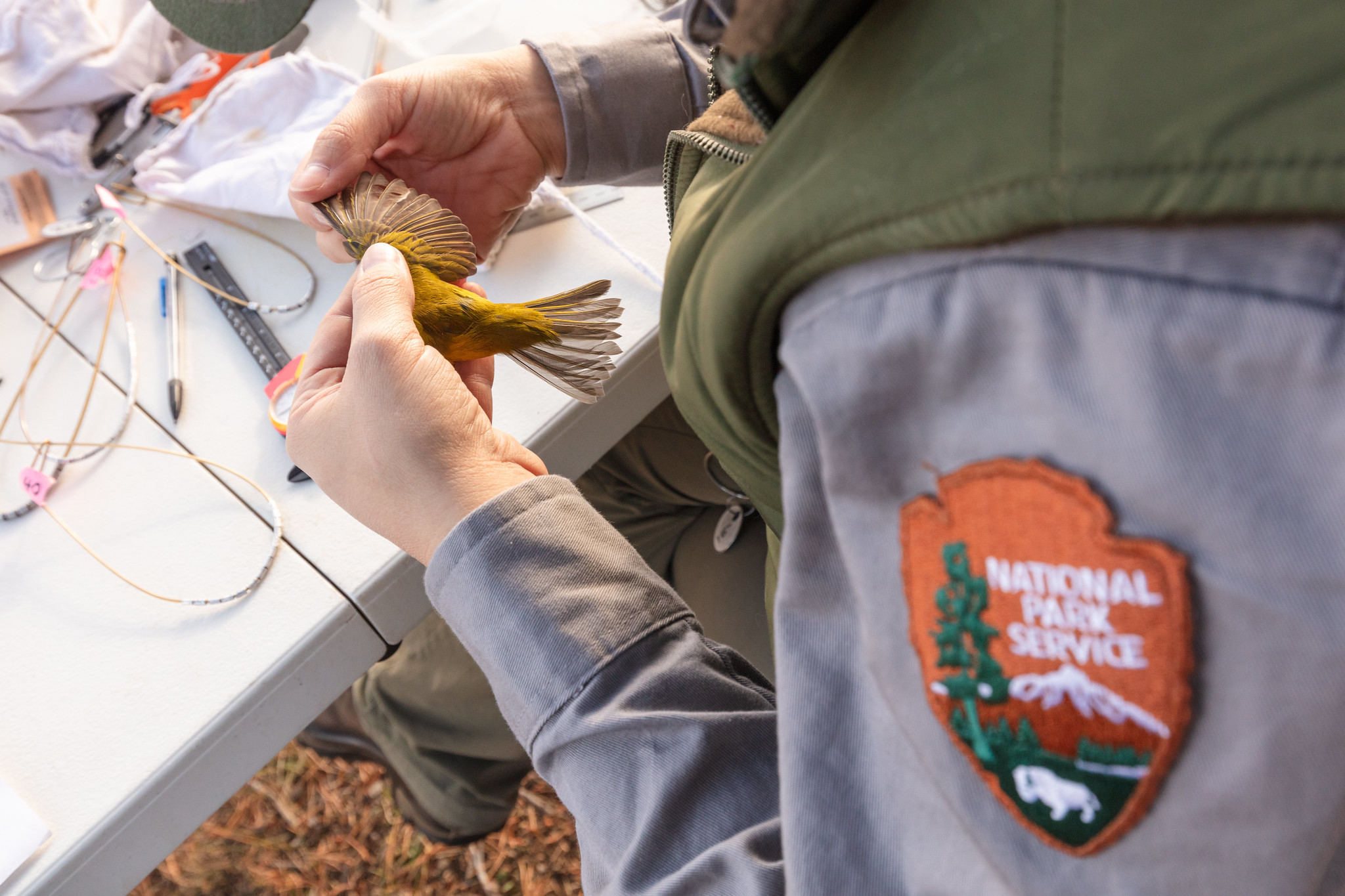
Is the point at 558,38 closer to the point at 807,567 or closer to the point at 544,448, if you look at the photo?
the point at 544,448

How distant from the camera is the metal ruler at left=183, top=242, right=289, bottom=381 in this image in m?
0.80

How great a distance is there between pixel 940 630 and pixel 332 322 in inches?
21.3

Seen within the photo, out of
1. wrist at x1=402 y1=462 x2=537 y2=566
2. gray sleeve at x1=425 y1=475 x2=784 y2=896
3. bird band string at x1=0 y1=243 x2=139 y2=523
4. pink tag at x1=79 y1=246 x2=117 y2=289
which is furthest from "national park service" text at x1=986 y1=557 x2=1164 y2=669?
pink tag at x1=79 y1=246 x2=117 y2=289

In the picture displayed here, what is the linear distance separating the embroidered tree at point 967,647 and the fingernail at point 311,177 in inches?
24.4

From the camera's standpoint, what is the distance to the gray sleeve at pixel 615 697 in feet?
1.42

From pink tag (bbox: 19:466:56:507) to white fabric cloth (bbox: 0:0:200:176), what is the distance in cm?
44

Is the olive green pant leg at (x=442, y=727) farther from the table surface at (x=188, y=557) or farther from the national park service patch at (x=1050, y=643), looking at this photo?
the national park service patch at (x=1050, y=643)

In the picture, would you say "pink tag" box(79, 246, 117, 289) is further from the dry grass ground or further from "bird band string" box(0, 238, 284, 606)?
the dry grass ground

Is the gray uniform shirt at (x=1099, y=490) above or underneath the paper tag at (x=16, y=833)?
above

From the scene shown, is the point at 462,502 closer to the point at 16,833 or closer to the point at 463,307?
the point at 463,307

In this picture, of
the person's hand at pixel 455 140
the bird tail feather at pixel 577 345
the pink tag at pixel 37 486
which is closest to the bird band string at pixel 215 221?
the person's hand at pixel 455 140

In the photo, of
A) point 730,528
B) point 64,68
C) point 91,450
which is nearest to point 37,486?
point 91,450

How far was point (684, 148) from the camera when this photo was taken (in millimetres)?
463

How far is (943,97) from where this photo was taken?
263 millimetres
